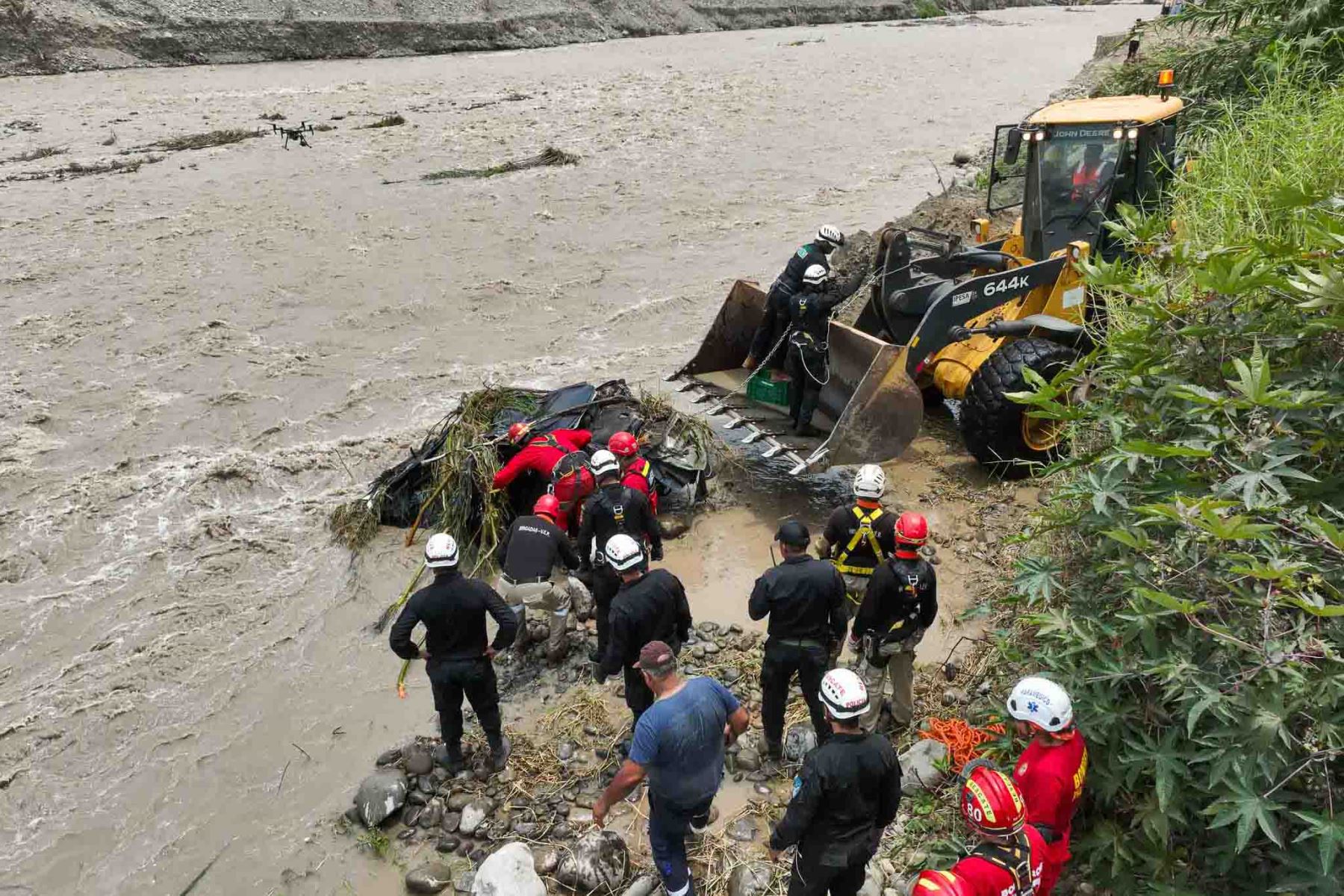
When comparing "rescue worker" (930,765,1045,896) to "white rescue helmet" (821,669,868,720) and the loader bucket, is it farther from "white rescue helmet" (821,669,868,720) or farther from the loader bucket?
the loader bucket

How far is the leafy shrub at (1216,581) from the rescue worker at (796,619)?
3.21 ft

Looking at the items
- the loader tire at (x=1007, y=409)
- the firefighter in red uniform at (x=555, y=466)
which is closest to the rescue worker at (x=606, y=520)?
the firefighter in red uniform at (x=555, y=466)

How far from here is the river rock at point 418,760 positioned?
5.25m

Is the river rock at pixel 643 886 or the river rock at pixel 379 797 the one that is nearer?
the river rock at pixel 643 886

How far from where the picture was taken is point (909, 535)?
190 inches

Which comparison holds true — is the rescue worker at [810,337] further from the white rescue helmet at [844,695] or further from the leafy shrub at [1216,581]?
the white rescue helmet at [844,695]

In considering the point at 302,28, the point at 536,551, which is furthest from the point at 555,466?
the point at 302,28

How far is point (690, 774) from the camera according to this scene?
3.97 metres

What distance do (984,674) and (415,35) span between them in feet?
115

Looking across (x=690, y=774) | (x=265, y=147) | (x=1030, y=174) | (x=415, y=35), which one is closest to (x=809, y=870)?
(x=690, y=774)

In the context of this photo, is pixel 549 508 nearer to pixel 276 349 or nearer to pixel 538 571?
pixel 538 571

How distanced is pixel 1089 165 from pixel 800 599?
528 cm

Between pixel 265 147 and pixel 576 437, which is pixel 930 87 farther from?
pixel 576 437

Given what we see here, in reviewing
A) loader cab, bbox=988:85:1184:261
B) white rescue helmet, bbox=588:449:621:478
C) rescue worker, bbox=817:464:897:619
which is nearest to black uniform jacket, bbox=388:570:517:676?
white rescue helmet, bbox=588:449:621:478
